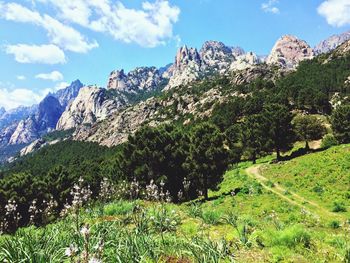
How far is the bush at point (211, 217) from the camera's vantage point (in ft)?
46.1

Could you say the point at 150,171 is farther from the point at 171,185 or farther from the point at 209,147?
the point at 209,147

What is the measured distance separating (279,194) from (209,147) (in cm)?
1011

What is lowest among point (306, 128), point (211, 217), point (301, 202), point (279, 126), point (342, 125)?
point (301, 202)

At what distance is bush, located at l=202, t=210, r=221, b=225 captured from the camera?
14.0 m

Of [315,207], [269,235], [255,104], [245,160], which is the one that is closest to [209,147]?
[315,207]

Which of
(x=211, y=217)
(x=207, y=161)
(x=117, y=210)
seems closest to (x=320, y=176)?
(x=207, y=161)

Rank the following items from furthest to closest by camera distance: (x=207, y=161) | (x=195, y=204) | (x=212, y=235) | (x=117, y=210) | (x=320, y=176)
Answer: (x=207, y=161) → (x=320, y=176) → (x=195, y=204) → (x=117, y=210) → (x=212, y=235)

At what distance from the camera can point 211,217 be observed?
562 inches

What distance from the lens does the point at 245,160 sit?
94.6m

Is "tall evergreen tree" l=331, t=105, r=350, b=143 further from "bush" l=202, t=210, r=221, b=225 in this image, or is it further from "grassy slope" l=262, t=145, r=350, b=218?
"bush" l=202, t=210, r=221, b=225

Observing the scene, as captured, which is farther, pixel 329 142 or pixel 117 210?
pixel 329 142

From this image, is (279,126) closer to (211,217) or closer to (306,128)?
(306,128)

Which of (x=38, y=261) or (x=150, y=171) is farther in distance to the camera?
(x=150, y=171)

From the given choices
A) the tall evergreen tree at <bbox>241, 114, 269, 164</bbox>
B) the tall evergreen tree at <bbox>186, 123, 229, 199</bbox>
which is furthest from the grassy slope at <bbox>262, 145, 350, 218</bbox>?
the tall evergreen tree at <bbox>241, 114, 269, 164</bbox>
